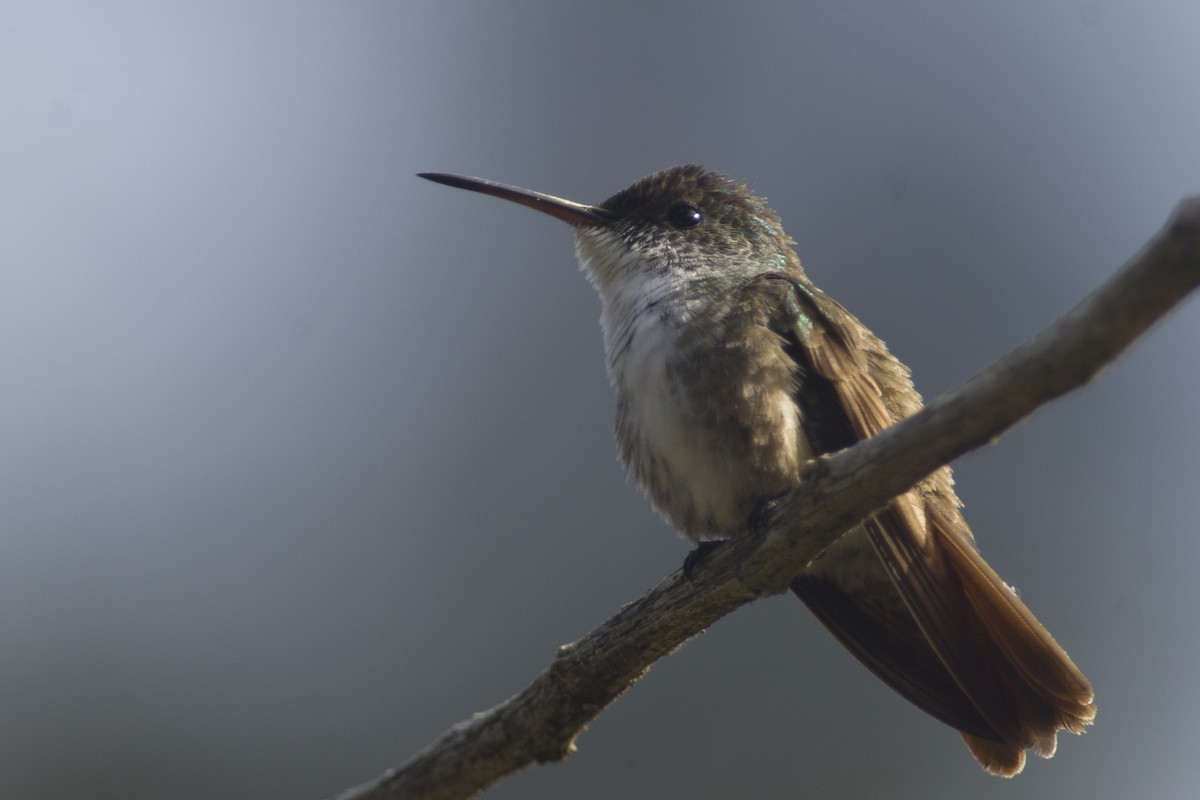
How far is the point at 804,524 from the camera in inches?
114

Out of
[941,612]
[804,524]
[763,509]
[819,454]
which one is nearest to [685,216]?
[819,454]

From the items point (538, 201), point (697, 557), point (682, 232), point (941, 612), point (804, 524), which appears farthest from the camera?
point (538, 201)

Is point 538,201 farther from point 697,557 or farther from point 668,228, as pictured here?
point 697,557

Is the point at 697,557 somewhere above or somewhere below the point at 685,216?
below

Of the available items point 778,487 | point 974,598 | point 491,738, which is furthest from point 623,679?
point 974,598

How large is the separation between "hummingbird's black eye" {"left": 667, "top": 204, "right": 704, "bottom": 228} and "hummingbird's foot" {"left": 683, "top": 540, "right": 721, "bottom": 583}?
1699 mm

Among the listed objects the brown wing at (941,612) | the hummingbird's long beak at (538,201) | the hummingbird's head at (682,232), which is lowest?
the brown wing at (941,612)

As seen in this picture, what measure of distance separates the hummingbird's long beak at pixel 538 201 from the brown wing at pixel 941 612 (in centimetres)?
139

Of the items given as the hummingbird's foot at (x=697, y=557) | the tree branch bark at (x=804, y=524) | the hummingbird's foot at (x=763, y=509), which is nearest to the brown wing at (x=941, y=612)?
the hummingbird's foot at (x=763, y=509)

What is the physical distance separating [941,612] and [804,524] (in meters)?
1.08

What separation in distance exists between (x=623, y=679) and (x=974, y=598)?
1207 mm

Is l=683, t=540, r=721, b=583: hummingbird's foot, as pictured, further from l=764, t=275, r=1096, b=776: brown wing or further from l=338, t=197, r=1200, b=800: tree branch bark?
l=764, t=275, r=1096, b=776: brown wing

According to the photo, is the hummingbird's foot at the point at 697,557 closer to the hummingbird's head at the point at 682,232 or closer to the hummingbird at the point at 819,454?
the hummingbird at the point at 819,454

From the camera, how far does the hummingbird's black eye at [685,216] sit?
17.1 feet
